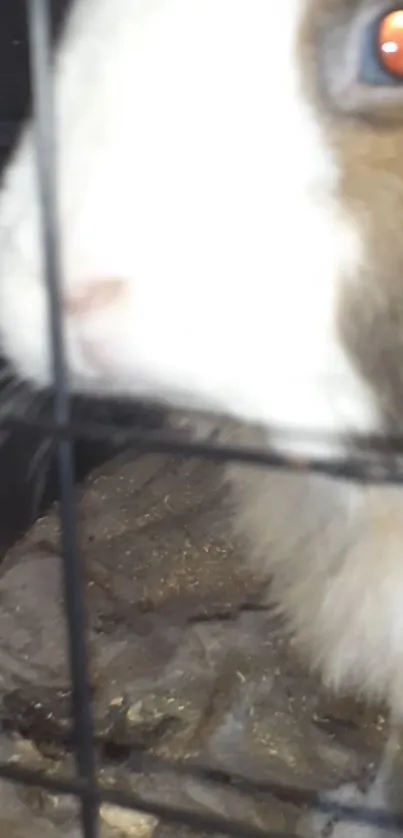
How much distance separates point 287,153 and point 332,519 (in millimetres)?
323

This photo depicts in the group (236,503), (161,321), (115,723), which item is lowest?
(115,723)

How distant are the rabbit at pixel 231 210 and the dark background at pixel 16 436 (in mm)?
254

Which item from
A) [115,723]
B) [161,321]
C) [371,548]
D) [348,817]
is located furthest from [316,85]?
[115,723]

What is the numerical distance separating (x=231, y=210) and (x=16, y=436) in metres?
0.32

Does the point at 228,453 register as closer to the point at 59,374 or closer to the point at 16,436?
the point at 59,374

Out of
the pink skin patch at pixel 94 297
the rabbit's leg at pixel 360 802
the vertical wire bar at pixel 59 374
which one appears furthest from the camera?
the rabbit's leg at pixel 360 802

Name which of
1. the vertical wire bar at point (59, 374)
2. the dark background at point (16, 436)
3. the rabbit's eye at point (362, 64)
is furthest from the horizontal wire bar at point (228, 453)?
the dark background at point (16, 436)

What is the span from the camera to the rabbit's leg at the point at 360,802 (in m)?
0.85

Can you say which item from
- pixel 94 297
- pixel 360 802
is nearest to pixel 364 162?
pixel 94 297

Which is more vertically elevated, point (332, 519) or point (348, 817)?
point (332, 519)

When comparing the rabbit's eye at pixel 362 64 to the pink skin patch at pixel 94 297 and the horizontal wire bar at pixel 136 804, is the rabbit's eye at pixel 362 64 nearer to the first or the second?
the pink skin patch at pixel 94 297

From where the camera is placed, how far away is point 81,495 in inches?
50.7

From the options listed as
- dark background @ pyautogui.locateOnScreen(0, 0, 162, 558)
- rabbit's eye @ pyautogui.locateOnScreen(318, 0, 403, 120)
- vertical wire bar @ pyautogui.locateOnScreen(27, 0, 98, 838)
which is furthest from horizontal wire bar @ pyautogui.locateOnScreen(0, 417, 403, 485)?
dark background @ pyautogui.locateOnScreen(0, 0, 162, 558)

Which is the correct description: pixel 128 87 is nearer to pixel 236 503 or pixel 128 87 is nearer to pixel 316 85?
pixel 316 85
